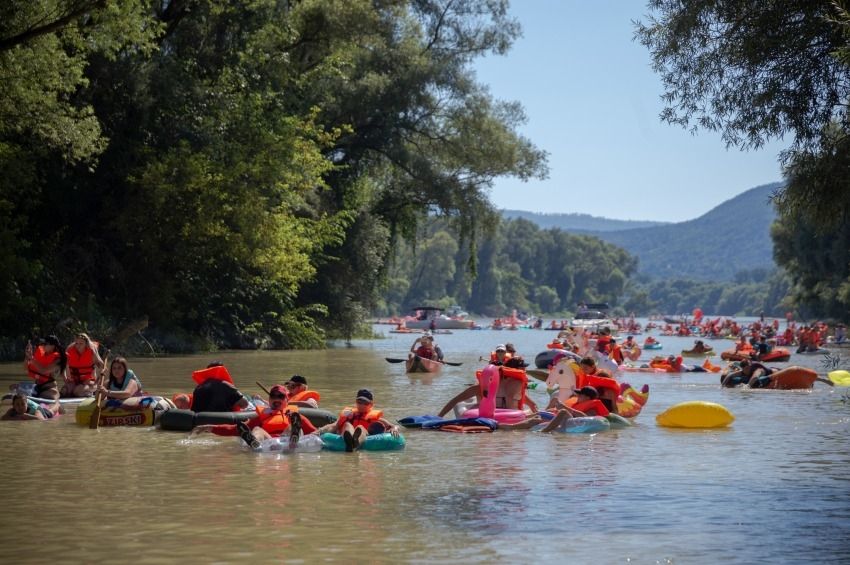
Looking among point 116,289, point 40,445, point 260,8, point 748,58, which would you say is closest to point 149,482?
point 40,445

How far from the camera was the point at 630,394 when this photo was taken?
73.3 feet

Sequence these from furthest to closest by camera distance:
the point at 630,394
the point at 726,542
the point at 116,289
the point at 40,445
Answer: the point at 116,289 → the point at 630,394 → the point at 40,445 → the point at 726,542

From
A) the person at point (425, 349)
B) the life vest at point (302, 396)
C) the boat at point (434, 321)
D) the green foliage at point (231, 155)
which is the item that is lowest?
the life vest at point (302, 396)

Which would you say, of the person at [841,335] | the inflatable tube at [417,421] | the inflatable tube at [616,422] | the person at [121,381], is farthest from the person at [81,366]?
the person at [841,335]

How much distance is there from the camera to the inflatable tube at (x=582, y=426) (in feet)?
62.7

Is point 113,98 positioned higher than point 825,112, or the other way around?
point 113,98

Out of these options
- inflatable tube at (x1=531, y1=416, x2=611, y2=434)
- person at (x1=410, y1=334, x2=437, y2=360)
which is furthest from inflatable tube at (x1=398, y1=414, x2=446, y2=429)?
person at (x1=410, y1=334, x2=437, y2=360)

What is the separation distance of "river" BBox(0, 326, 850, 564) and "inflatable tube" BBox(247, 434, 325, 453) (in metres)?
0.30

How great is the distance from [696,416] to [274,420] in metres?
7.35

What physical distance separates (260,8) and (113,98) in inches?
258

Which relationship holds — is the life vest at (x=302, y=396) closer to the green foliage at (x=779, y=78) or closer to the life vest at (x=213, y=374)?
the life vest at (x=213, y=374)

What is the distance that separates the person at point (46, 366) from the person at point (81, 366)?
51cm

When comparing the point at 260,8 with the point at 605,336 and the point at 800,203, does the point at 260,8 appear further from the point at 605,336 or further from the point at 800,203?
the point at 800,203

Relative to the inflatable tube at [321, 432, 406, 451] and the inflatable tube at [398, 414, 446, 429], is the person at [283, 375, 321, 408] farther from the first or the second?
the inflatable tube at [321, 432, 406, 451]
